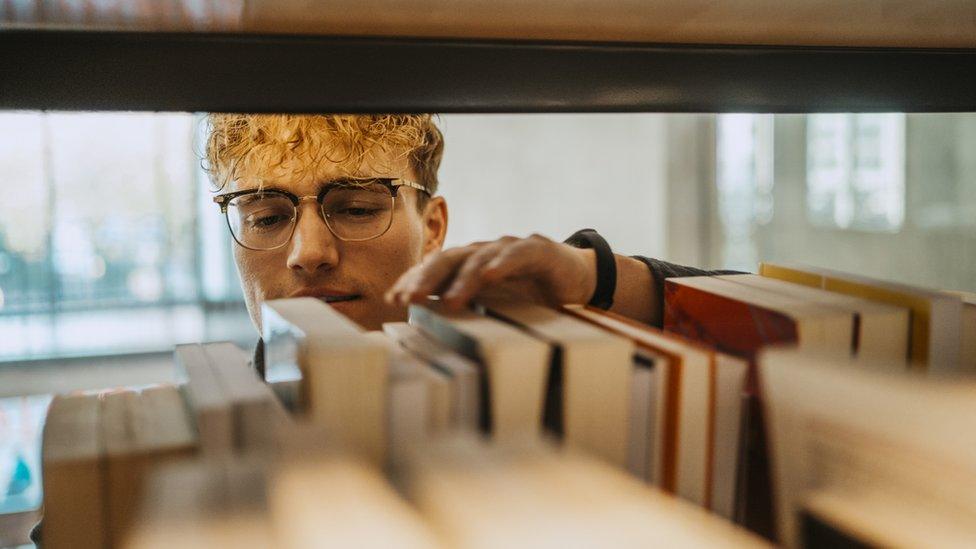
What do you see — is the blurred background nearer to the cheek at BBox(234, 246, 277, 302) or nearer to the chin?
the cheek at BBox(234, 246, 277, 302)

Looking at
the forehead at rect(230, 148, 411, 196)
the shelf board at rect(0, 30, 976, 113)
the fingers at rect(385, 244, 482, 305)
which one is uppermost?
the shelf board at rect(0, 30, 976, 113)

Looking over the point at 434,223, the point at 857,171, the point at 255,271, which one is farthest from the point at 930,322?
the point at 857,171

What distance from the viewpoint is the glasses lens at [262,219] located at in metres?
1.30

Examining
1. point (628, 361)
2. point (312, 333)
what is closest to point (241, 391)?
point (312, 333)

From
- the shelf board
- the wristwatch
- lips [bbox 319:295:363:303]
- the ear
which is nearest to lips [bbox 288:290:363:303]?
lips [bbox 319:295:363:303]

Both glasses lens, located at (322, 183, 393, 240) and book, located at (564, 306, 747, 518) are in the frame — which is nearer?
book, located at (564, 306, 747, 518)

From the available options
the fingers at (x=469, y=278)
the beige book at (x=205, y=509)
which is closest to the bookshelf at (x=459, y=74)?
the fingers at (x=469, y=278)

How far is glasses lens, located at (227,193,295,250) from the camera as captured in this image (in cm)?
130

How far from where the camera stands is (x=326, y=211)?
1.28 metres

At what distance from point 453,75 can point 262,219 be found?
895mm

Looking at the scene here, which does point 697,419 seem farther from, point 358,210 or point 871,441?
point 358,210

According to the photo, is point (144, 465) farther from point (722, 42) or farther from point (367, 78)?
point (722, 42)

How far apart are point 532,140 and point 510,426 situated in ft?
18.0

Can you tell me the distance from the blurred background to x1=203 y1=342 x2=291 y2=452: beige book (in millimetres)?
3962
